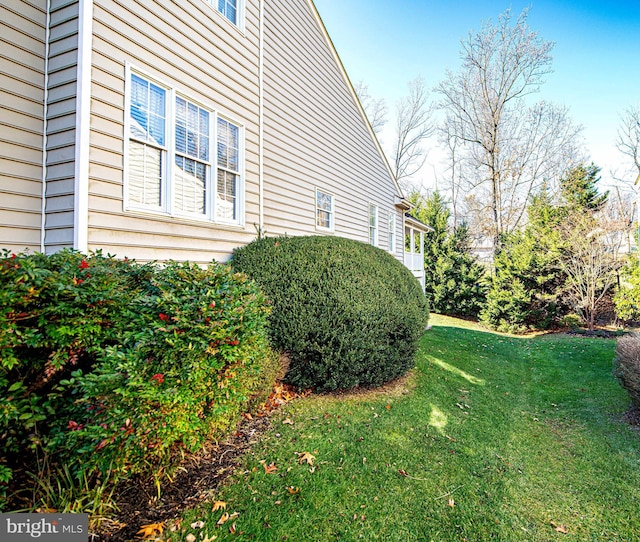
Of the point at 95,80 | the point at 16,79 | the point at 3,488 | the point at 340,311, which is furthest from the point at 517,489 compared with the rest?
the point at 16,79

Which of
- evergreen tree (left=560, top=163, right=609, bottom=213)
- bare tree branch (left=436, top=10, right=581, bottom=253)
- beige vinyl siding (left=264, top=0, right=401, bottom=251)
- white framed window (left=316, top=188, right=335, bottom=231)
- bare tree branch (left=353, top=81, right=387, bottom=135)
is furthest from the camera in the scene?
bare tree branch (left=353, top=81, right=387, bottom=135)

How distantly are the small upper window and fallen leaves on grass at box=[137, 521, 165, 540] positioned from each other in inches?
276

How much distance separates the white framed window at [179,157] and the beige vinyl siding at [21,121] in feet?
3.07

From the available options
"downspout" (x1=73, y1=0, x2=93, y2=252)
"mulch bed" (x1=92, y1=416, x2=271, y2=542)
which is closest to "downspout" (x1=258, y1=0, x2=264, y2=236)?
"downspout" (x1=73, y1=0, x2=93, y2=252)

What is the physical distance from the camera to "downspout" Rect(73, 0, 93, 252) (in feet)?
11.2

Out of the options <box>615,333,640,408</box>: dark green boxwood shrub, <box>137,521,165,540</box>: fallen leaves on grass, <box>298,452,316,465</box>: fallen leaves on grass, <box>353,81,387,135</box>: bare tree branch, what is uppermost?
<box>353,81,387,135</box>: bare tree branch

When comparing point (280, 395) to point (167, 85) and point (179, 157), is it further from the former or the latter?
point (167, 85)

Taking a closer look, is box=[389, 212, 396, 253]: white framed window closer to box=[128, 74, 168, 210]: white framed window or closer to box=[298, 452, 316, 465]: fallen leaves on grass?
box=[128, 74, 168, 210]: white framed window

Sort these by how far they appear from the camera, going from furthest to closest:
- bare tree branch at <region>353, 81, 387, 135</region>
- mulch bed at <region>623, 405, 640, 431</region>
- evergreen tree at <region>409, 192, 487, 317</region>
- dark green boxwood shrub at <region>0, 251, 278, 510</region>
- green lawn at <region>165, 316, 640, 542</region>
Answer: bare tree branch at <region>353, 81, 387, 135</region> → evergreen tree at <region>409, 192, 487, 317</region> → mulch bed at <region>623, 405, 640, 431</region> → green lawn at <region>165, 316, 640, 542</region> → dark green boxwood shrub at <region>0, 251, 278, 510</region>

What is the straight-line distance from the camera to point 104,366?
2.11 m

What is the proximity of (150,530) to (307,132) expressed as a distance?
25.9 feet

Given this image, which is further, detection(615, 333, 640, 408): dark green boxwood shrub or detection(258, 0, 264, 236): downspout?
detection(258, 0, 264, 236): downspout

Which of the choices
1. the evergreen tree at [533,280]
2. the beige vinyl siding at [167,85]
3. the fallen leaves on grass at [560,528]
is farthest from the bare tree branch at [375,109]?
the fallen leaves on grass at [560,528]

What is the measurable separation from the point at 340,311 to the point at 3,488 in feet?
11.0
